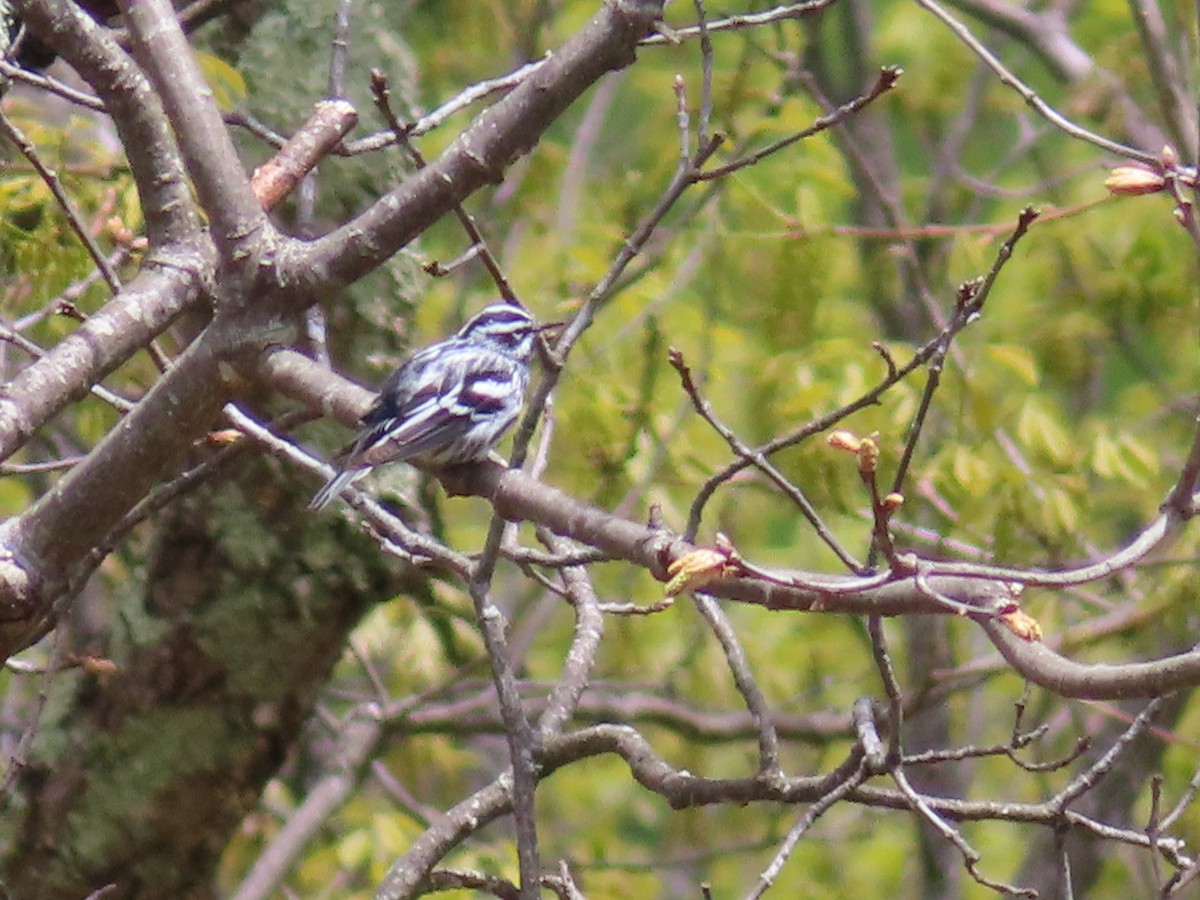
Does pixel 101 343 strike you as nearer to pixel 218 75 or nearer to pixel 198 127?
pixel 198 127

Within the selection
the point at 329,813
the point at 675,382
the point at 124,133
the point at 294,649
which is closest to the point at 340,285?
the point at 124,133

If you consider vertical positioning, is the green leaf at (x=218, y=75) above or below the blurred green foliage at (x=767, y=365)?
below

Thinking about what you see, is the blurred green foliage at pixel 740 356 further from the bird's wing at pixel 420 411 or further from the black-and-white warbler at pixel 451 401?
the bird's wing at pixel 420 411

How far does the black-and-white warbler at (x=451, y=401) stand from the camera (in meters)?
3.38

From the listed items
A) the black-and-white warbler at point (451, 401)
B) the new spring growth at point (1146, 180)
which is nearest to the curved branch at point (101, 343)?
the black-and-white warbler at point (451, 401)

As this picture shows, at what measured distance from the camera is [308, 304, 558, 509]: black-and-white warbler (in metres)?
3.38

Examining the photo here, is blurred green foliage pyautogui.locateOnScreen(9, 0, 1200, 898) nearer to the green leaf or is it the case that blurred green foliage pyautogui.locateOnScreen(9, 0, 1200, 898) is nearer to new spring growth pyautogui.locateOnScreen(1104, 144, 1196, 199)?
the green leaf

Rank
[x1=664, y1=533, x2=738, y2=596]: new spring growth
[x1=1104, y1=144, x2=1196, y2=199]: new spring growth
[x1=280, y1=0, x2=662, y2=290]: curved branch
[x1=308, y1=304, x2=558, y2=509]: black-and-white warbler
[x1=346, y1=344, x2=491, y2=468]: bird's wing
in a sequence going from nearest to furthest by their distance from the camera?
[x1=664, y1=533, x2=738, y2=596]: new spring growth
[x1=1104, y1=144, x2=1196, y2=199]: new spring growth
[x1=280, y1=0, x2=662, y2=290]: curved branch
[x1=308, y1=304, x2=558, y2=509]: black-and-white warbler
[x1=346, y1=344, x2=491, y2=468]: bird's wing

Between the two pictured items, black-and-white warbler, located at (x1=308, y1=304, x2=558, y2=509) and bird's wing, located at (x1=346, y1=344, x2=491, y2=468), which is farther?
bird's wing, located at (x1=346, y1=344, x2=491, y2=468)

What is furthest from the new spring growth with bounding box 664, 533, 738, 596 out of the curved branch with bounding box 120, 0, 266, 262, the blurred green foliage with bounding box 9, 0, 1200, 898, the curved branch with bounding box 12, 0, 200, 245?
the blurred green foliage with bounding box 9, 0, 1200, 898

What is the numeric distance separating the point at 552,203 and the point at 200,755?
12.8ft

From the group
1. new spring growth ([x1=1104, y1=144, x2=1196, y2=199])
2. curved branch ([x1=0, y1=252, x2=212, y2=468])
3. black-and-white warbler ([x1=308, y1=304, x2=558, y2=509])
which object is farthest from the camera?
black-and-white warbler ([x1=308, y1=304, x2=558, y2=509])

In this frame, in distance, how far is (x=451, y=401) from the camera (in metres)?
3.86

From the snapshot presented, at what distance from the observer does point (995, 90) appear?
770 centimetres
